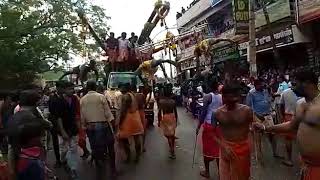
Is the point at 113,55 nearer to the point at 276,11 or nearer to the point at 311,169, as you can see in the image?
the point at 276,11

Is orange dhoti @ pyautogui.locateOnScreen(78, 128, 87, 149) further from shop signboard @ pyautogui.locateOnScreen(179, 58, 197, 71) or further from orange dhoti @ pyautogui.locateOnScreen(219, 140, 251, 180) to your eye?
shop signboard @ pyautogui.locateOnScreen(179, 58, 197, 71)

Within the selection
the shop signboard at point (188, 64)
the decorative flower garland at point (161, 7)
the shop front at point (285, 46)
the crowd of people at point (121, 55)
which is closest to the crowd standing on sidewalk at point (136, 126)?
the shop front at point (285, 46)

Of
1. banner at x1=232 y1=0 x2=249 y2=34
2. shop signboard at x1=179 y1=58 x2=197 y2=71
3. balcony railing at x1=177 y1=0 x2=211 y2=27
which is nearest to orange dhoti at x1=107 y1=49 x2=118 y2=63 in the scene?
banner at x1=232 y1=0 x2=249 y2=34

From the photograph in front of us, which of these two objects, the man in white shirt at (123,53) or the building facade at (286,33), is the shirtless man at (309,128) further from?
the man in white shirt at (123,53)

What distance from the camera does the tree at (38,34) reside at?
2538 centimetres

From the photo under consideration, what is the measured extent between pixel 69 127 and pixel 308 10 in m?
13.6

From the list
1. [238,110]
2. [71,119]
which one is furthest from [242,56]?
[238,110]

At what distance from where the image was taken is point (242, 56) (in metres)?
30.6

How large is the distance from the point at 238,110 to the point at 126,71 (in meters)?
15.7

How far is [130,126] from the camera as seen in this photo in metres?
11.4

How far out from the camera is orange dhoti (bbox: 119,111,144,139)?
1134cm

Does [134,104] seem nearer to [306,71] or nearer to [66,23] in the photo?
[306,71]

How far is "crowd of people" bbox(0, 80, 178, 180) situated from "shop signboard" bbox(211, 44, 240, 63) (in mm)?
18448

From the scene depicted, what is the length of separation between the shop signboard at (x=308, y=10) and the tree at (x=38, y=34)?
11047mm
